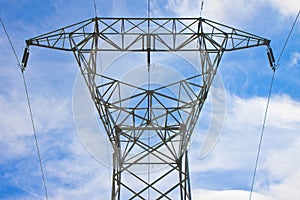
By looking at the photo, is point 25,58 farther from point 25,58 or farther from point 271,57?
point 271,57

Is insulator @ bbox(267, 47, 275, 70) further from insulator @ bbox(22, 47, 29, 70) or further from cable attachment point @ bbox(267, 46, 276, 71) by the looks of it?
insulator @ bbox(22, 47, 29, 70)

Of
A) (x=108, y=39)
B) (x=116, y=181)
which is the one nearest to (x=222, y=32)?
(x=108, y=39)

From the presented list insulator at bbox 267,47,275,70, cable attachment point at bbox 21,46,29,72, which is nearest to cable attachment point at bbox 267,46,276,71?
insulator at bbox 267,47,275,70

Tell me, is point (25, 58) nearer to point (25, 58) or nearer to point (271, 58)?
point (25, 58)

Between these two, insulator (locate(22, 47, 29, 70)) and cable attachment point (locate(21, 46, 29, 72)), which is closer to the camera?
cable attachment point (locate(21, 46, 29, 72))

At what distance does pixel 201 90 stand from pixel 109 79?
4150 mm

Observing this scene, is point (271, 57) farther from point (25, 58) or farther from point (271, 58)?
point (25, 58)

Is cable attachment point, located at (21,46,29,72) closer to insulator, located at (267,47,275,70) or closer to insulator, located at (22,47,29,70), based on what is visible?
insulator, located at (22,47,29,70)

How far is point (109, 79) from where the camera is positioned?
16281 millimetres

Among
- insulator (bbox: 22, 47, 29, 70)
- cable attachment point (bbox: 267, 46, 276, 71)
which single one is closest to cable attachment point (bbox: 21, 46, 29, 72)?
insulator (bbox: 22, 47, 29, 70)

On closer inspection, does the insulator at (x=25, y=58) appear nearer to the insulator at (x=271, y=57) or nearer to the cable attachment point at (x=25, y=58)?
the cable attachment point at (x=25, y=58)

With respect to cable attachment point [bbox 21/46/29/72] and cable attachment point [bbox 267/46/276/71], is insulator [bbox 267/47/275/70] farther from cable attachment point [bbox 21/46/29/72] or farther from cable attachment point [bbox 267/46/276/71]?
cable attachment point [bbox 21/46/29/72]

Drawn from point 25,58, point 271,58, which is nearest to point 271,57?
point 271,58

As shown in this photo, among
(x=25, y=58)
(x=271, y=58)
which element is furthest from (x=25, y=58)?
(x=271, y=58)
